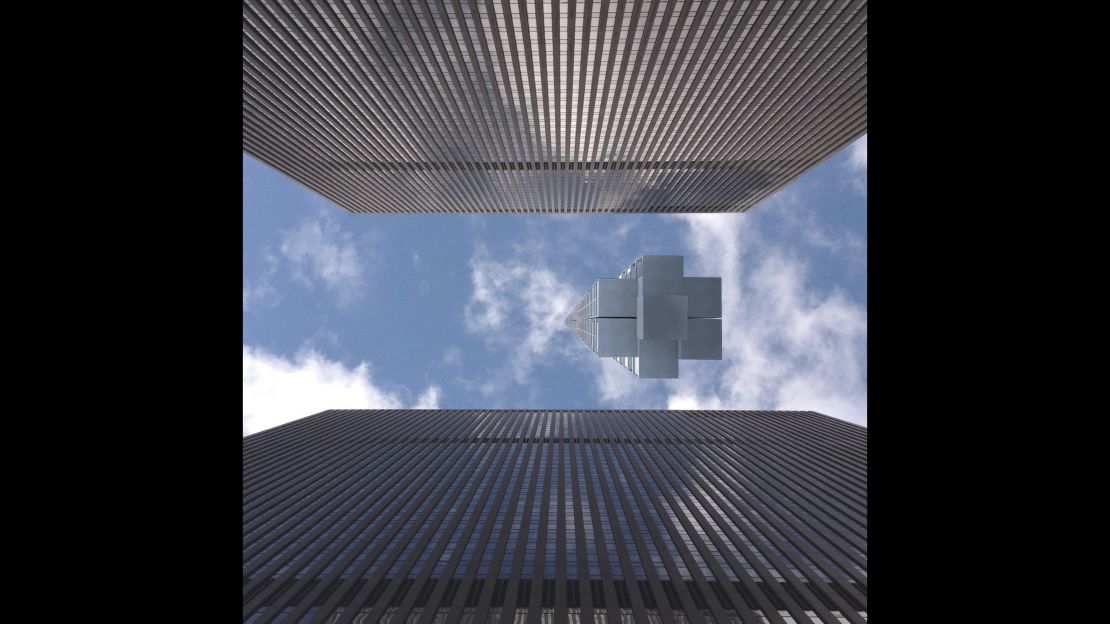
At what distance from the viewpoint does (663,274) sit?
199 ft

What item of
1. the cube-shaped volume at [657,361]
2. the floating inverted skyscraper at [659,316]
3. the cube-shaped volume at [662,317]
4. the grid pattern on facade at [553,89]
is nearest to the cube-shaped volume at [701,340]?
the floating inverted skyscraper at [659,316]

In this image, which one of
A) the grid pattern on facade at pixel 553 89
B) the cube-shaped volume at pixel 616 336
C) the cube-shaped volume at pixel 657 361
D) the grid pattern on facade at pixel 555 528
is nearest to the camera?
the grid pattern on facade at pixel 555 528

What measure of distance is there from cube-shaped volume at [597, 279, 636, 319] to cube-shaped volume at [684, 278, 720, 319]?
26.8ft

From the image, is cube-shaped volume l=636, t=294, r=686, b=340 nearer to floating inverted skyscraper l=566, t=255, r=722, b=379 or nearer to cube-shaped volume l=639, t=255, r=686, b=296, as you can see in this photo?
floating inverted skyscraper l=566, t=255, r=722, b=379

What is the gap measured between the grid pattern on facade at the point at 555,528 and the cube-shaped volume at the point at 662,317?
59.4ft

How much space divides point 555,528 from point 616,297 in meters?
35.4

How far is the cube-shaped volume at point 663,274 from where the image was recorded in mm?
60219

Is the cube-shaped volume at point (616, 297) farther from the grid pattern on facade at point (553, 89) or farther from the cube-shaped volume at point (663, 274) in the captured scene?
the grid pattern on facade at point (553, 89)

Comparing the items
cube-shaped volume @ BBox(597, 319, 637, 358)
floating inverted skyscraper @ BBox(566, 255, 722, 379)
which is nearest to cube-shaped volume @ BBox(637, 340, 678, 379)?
floating inverted skyscraper @ BBox(566, 255, 722, 379)
